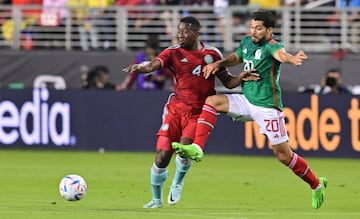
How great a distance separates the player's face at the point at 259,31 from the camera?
1343 cm

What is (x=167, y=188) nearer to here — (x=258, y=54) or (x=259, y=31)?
(x=258, y=54)

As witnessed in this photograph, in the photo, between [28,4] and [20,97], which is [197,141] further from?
[28,4]

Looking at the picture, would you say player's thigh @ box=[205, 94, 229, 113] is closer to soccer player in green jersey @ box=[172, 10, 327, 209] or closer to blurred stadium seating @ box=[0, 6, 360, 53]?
soccer player in green jersey @ box=[172, 10, 327, 209]

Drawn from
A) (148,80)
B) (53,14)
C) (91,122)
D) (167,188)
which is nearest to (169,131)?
(167,188)

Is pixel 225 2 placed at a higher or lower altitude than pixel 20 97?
higher

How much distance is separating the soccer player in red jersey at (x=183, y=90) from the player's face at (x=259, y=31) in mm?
565

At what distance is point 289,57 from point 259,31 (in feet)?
2.06

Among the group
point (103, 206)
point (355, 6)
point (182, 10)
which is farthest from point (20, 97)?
point (103, 206)

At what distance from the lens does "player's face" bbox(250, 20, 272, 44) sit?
13430 mm

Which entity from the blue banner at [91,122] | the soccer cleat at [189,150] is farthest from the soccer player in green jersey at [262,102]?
the blue banner at [91,122]

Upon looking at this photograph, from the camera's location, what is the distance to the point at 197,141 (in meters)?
13.3

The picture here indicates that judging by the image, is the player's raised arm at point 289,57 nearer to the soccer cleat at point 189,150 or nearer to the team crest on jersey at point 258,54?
the team crest on jersey at point 258,54

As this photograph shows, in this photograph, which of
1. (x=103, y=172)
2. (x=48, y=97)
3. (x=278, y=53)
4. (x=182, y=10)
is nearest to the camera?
(x=278, y=53)

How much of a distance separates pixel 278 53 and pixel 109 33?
14.8 metres
